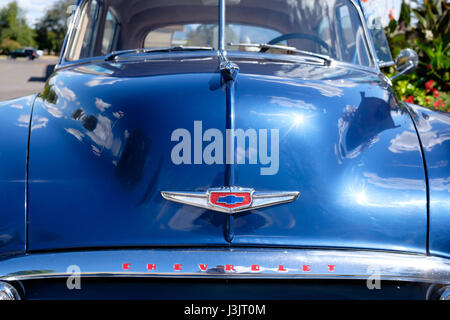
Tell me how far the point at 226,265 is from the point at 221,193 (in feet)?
0.80

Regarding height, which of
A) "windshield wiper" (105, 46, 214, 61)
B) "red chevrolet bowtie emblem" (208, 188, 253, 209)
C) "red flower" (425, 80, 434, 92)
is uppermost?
"red flower" (425, 80, 434, 92)

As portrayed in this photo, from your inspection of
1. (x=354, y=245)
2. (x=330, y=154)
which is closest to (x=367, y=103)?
(x=330, y=154)

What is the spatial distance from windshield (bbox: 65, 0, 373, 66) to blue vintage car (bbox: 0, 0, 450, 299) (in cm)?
90

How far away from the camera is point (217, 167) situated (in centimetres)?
180

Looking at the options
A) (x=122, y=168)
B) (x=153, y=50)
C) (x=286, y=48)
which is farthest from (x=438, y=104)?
(x=122, y=168)

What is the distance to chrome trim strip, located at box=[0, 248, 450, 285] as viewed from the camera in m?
1.63

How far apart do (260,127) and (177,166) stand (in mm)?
A: 333

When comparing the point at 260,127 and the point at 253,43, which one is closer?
the point at 260,127

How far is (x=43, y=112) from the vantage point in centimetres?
213

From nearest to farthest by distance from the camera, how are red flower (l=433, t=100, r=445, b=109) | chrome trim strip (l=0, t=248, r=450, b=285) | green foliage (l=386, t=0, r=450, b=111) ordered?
1. chrome trim strip (l=0, t=248, r=450, b=285)
2. red flower (l=433, t=100, r=445, b=109)
3. green foliage (l=386, t=0, r=450, b=111)

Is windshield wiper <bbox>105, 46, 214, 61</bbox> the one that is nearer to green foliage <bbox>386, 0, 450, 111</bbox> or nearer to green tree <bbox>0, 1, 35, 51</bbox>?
green foliage <bbox>386, 0, 450, 111</bbox>

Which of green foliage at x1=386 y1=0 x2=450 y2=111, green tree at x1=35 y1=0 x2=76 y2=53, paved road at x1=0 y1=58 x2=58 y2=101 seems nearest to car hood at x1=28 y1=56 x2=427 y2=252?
paved road at x1=0 y1=58 x2=58 y2=101

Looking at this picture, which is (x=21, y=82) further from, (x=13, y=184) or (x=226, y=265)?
(x=226, y=265)
